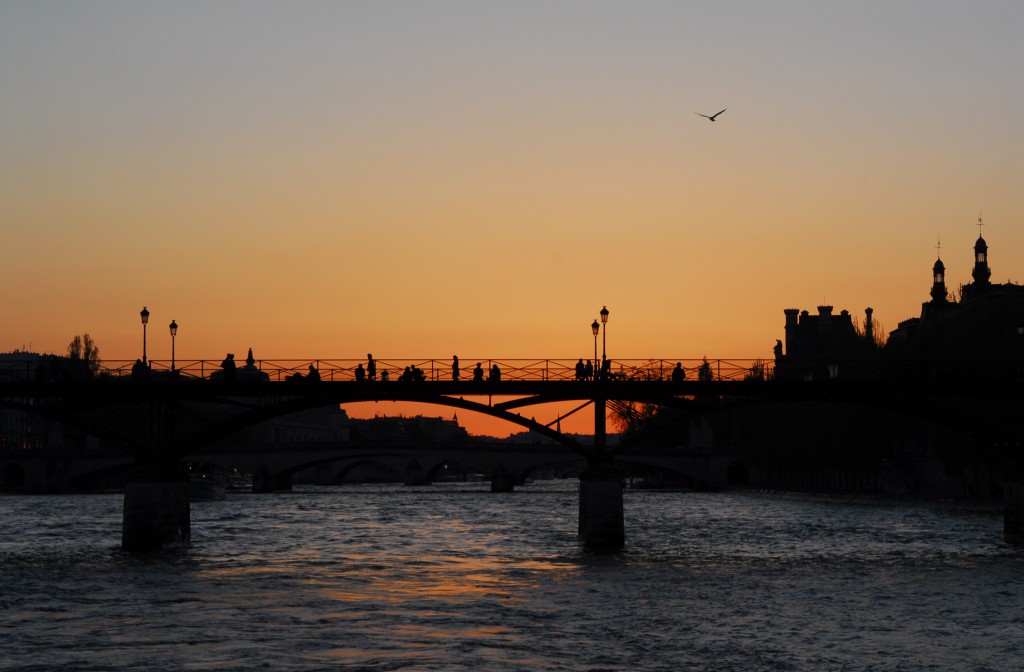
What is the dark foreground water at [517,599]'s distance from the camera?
3862 cm

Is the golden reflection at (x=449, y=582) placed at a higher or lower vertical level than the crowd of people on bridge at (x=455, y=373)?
lower

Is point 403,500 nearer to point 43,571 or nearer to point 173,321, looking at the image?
point 173,321

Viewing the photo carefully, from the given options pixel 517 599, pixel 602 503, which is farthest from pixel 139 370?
pixel 517 599

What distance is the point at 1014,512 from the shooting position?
252 feet

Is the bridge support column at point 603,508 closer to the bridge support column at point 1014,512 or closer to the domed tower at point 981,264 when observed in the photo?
the bridge support column at point 1014,512

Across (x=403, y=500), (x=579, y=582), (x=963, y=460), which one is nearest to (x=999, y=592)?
(x=579, y=582)

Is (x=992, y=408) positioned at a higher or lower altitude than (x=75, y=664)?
higher

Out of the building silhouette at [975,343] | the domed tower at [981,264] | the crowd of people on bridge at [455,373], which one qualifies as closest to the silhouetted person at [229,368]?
the crowd of people on bridge at [455,373]

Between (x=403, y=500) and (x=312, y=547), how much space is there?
234 feet

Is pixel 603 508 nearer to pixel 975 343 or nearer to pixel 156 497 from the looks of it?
pixel 156 497

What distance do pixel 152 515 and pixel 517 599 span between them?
2840cm

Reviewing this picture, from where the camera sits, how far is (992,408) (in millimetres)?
93812

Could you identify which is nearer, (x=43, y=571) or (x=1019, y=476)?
(x=43, y=571)

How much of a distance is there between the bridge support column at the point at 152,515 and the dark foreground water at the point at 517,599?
164 centimetres
